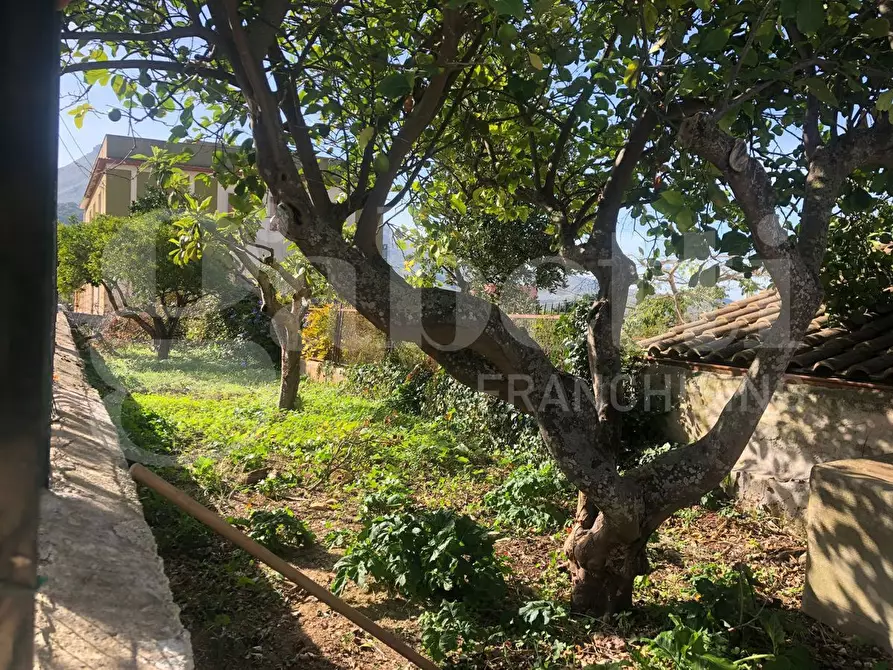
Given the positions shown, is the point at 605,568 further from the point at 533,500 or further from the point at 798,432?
the point at 798,432

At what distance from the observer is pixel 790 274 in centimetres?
379

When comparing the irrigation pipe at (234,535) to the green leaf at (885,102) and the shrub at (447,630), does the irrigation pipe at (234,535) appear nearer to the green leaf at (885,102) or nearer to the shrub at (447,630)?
the shrub at (447,630)

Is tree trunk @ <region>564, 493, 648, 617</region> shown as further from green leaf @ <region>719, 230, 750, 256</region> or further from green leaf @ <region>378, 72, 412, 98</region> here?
green leaf @ <region>378, 72, 412, 98</region>

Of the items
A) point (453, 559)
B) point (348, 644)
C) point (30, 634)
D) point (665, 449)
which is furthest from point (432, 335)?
point (665, 449)

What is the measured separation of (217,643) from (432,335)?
2.05m

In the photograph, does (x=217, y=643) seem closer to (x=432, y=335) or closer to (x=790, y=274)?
(x=432, y=335)

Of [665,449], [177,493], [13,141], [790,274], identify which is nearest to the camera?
[13,141]

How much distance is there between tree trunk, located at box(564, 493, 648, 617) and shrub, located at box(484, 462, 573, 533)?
5.17 ft

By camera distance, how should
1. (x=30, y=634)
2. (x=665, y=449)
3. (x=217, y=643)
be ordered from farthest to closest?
(x=665, y=449) < (x=217, y=643) < (x=30, y=634)

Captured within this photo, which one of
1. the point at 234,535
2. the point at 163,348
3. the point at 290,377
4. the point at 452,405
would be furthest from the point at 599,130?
the point at 163,348

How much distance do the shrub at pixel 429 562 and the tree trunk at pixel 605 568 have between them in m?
0.53

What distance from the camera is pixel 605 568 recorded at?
4.10m

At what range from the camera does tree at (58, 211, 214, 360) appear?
18.3m

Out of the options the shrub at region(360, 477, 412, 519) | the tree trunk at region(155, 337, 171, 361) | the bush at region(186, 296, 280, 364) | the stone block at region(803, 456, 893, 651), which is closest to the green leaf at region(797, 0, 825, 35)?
the stone block at region(803, 456, 893, 651)
